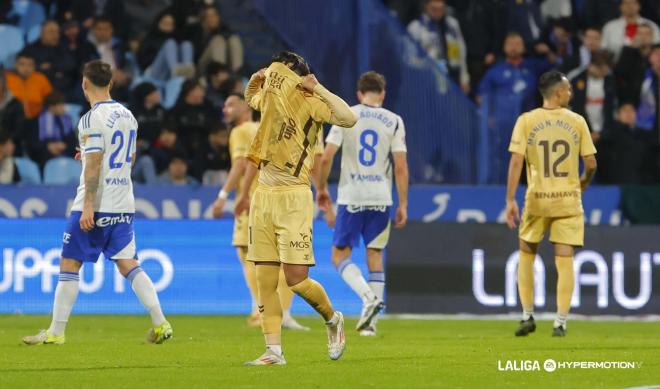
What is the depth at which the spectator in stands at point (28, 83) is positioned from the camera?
804 inches

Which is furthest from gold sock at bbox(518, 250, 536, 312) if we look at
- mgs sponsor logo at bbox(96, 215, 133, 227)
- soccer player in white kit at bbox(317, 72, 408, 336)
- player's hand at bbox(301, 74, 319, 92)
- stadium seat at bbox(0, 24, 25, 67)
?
stadium seat at bbox(0, 24, 25, 67)

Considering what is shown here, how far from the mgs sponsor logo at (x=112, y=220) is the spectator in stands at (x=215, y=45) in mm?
9085

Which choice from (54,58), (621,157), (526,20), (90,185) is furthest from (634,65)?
(90,185)

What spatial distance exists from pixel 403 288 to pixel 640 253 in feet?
8.86

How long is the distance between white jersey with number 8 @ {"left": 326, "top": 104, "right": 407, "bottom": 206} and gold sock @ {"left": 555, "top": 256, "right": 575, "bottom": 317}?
5.71 feet

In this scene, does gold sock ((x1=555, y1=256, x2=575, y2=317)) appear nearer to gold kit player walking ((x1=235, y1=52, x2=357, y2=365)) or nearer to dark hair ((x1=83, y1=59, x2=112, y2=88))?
gold kit player walking ((x1=235, y1=52, x2=357, y2=365))

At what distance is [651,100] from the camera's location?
796 inches

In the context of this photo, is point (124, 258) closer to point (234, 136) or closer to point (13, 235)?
point (234, 136)

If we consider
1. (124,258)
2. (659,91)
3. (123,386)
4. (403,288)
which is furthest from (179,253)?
(123,386)

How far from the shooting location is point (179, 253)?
17516mm

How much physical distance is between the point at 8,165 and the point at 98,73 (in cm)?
702

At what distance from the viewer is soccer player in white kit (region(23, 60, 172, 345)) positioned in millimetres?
12242

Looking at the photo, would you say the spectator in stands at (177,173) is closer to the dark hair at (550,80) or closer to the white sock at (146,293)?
the dark hair at (550,80)

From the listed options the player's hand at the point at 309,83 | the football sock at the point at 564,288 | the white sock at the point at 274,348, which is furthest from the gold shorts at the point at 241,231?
the player's hand at the point at 309,83
